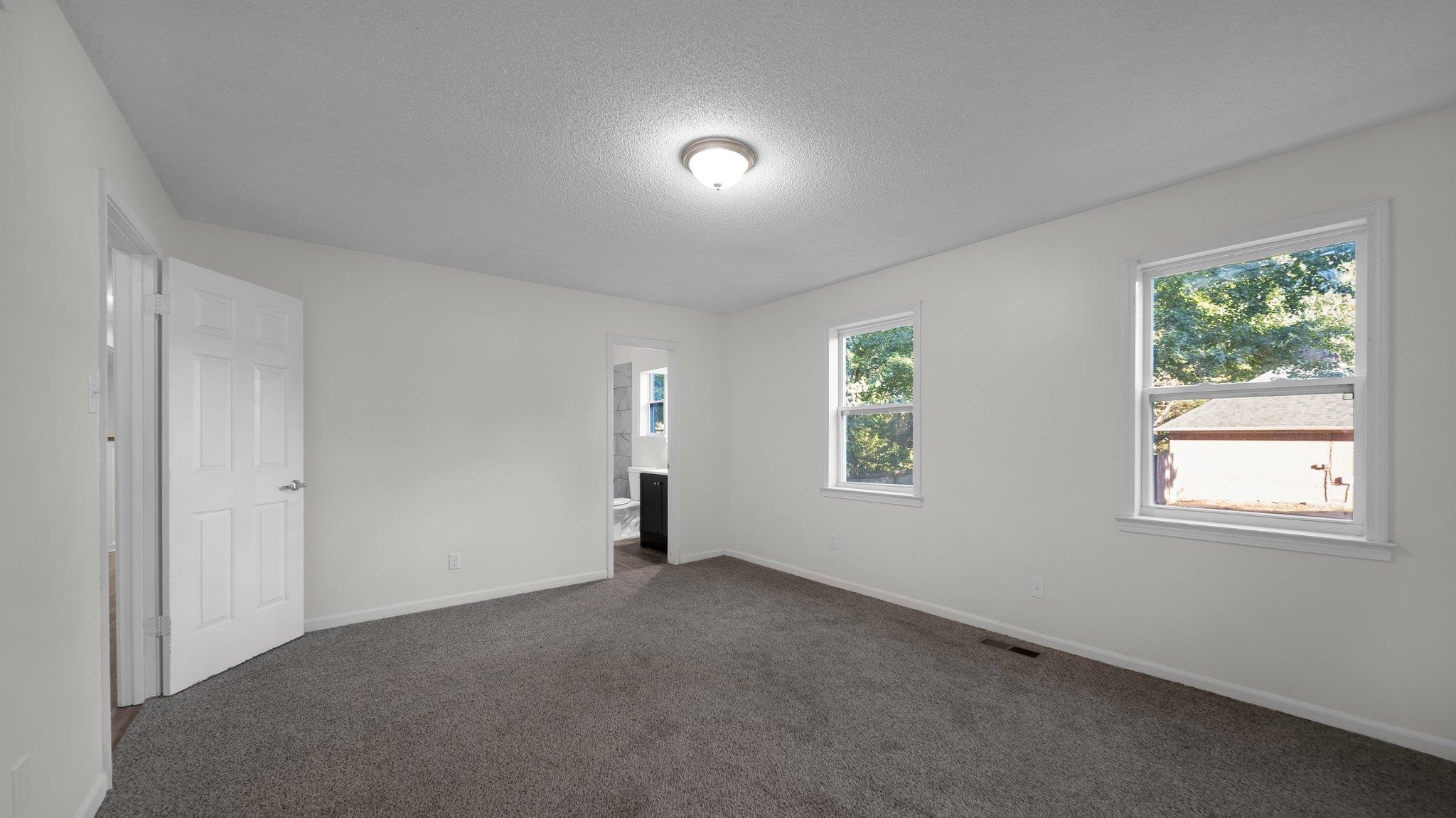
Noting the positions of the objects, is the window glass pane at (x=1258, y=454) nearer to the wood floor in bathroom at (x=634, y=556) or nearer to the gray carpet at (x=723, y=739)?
the gray carpet at (x=723, y=739)

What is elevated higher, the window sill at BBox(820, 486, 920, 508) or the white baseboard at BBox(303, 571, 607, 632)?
the window sill at BBox(820, 486, 920, 508)

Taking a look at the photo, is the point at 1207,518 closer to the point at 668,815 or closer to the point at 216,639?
the point at 668,815

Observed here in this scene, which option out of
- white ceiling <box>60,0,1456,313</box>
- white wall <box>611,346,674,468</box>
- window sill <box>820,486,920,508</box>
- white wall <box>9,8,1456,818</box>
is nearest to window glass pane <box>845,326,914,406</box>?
white wall <box>9,8,1456,818</box>

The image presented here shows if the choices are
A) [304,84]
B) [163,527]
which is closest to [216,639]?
[163,527]

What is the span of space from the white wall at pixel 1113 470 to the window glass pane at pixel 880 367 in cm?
24

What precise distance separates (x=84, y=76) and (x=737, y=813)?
3238mm

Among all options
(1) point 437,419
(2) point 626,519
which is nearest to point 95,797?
(1) point 437,419

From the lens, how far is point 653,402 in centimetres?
750

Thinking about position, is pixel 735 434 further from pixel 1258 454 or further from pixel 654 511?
pixel 1258 454

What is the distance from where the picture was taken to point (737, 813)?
190cm

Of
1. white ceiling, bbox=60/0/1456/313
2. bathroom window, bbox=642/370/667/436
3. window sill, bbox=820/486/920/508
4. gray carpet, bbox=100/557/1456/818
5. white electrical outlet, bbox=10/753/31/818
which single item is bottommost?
gray carpet, bbox=100/557/1456/818

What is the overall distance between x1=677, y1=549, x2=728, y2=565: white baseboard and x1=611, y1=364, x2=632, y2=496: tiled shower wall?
7.38ft

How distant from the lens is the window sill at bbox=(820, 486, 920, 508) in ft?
13.6

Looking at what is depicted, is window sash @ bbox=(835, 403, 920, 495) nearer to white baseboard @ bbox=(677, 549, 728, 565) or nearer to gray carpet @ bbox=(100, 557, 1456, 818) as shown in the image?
gray carpet @ bbox=(100, 557, 1456, 818)
